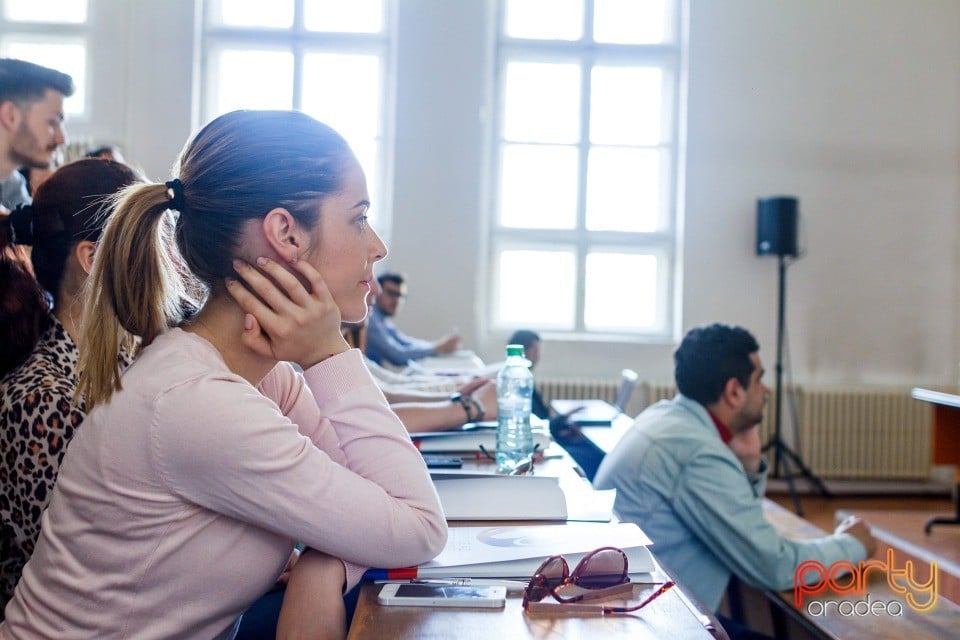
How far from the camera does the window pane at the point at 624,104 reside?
6.70m

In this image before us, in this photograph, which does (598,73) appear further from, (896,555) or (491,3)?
(896,555)

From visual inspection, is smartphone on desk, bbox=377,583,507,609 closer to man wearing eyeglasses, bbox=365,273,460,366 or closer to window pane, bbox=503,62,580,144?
man wearing eyeglasses, bbox=365,273,460,366

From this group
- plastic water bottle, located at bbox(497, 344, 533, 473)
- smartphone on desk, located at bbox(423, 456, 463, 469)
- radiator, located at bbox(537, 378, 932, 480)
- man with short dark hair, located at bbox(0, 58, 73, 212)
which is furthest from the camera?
radiator, located at bbox(537, 378, 932, 480)

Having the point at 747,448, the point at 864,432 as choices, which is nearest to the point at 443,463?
the point at 747,448

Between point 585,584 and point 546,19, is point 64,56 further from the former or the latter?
point 585,584

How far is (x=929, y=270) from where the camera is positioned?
255 inches

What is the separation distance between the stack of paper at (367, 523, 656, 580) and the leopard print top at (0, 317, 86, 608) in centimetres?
56

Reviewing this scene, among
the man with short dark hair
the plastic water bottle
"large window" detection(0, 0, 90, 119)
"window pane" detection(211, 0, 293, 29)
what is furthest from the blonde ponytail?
"window pane" detection(211, 0, 293, 29)

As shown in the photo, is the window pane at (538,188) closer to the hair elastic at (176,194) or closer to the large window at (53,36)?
the large window at (53,36)

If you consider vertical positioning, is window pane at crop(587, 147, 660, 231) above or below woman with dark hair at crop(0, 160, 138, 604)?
above

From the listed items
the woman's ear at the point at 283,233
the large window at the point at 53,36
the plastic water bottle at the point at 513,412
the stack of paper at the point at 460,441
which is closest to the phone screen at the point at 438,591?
the woman's ear at the point at 283,233

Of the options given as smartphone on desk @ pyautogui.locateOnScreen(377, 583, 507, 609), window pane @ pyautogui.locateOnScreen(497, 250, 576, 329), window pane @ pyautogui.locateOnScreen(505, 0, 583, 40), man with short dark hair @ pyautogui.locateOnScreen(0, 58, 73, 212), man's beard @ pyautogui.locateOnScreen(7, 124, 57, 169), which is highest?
window pane @ pyautogui.locateOnScreen(505, 0, 583, 40)

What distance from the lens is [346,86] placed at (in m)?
6.65

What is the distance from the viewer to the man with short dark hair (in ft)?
9.35
